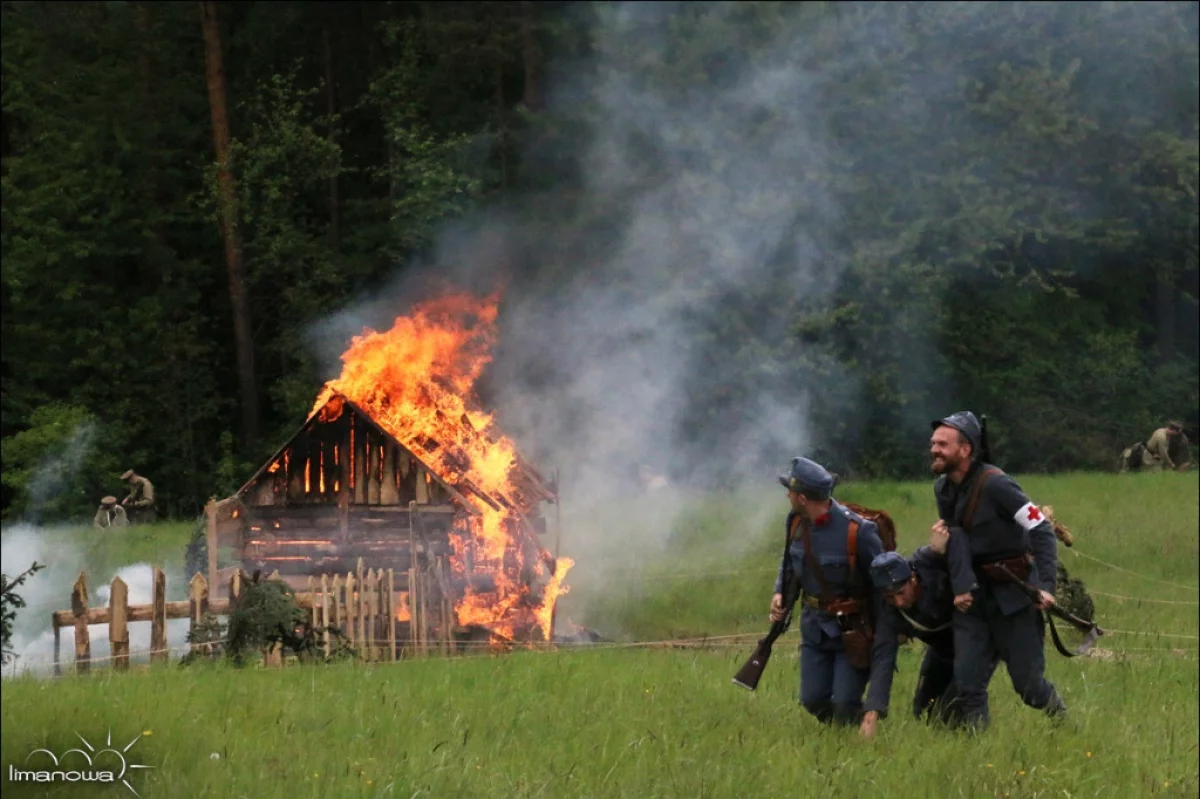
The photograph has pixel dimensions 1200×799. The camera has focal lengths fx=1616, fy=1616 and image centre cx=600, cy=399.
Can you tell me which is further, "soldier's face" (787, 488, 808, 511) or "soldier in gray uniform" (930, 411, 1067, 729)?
"soldier's face" (787, 488, 808, 511)

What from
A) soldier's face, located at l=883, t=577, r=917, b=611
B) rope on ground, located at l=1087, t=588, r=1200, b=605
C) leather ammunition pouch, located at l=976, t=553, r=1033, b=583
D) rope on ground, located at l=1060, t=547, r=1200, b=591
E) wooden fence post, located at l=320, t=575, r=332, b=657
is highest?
leather ammunition pouch, located at l=976, t=553, r=1033, b=583

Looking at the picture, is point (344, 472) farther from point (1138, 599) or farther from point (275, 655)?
point (1138, 599)

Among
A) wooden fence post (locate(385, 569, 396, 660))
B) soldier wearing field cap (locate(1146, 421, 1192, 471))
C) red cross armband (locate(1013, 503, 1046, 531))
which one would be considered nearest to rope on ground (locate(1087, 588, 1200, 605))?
wooden fence post (locate(385, 569, 396, 660))

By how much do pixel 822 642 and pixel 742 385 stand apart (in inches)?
813

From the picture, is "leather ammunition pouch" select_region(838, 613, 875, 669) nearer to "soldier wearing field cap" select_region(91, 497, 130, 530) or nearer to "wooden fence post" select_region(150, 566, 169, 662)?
"wooden fence post" select_region(150, 566, 169, 662)

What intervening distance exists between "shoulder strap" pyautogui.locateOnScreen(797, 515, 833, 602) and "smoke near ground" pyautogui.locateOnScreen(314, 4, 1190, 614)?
1721cm

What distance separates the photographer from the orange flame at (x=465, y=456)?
55.7ft

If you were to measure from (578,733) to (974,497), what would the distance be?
2.74 metres

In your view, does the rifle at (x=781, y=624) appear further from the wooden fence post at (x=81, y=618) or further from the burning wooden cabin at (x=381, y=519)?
the burning wooden cabin at (x=381, y=519)

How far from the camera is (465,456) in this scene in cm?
1764

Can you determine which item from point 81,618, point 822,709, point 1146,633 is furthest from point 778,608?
point 1146,633

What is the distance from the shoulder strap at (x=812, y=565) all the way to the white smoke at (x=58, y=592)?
6170mm

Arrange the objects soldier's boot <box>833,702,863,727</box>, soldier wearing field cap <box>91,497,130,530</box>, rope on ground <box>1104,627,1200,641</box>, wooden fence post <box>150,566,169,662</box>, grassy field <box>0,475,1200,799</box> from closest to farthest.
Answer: grassy field <box>0,475,1200,799</box>, soldier's boot <box>833,702,863,727</box>, wooden fence post <box>150,566,169,662</box>, rope on ground <box>1104,627,1200,641</box>, soldier wearing field cap <box>91,497,130,530</box>

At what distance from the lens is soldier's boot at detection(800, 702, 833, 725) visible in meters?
9.99
